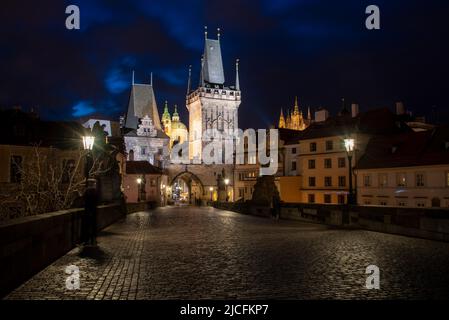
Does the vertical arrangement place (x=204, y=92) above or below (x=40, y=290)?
above

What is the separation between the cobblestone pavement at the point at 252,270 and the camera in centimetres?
787

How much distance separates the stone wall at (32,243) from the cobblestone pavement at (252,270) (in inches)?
9.0

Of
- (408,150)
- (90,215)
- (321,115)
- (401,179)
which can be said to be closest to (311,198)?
(321,115)

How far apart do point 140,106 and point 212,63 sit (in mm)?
23031

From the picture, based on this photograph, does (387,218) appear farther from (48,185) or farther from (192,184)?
(192,184)

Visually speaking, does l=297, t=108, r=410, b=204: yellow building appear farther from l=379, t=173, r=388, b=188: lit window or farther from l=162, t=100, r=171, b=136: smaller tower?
l=162, t=100, r=171, b=136: smaller tower

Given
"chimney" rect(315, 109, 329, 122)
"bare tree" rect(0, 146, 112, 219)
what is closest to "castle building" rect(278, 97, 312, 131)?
"chimney" rect(315, 109, 329, 122)

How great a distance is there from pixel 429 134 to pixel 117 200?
2782 centimetres

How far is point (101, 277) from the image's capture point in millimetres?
9359

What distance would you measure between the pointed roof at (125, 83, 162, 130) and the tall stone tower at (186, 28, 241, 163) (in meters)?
10.7

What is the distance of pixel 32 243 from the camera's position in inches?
381

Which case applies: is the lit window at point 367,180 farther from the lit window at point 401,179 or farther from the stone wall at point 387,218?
the stone wall at point 387,218
